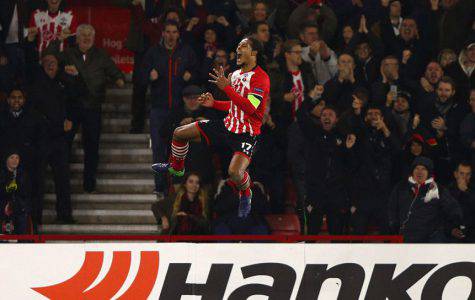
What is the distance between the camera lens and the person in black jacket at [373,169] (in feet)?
64.4

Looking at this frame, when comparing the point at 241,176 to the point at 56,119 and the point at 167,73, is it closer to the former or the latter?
the point at 167,73

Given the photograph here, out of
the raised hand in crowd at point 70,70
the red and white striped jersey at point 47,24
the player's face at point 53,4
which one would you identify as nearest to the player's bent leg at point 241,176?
the raised hand in crowd at point 70,70

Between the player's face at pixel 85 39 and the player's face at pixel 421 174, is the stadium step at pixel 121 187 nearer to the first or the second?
the player's face at pixel 85 39

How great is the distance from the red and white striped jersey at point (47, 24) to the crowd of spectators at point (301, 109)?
0.86 feet

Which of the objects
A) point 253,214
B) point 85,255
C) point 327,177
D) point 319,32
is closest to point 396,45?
point 319,32

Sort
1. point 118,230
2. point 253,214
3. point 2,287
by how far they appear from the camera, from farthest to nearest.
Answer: point 118,230 < point 253,214 < point 2,287

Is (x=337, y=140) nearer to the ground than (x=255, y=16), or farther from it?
nearer to the ground

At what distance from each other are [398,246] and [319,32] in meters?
5.72

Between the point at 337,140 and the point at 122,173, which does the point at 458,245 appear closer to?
the point at 337,140

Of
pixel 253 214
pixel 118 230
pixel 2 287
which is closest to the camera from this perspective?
pixel 2 287

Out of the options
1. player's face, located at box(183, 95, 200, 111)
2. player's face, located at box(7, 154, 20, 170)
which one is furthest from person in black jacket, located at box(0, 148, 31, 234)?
player's face, located at box(183, 95, 200, 111)

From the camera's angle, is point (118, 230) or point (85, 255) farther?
point (118, 230)

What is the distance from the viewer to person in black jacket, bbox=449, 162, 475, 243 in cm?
1906

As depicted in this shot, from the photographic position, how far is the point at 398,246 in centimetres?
1680
